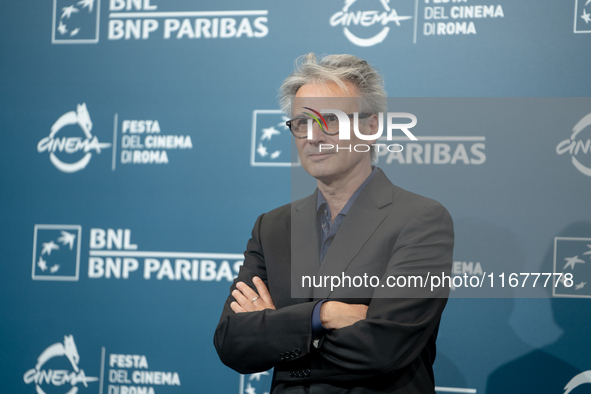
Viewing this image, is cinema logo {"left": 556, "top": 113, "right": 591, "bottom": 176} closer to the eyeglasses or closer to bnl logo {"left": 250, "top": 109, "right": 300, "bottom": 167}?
the eyeglasses

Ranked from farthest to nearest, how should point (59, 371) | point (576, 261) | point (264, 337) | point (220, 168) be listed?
point (59, 371)
point (220, 168)
point (576, 261)
point (264, 337)

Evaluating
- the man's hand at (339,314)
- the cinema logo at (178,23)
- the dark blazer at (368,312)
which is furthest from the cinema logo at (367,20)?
the man's hand at (339,314)

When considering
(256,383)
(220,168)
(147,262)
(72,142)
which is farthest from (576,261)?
(72,142)

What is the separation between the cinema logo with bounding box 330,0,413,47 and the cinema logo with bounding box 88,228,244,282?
1418 millimetres

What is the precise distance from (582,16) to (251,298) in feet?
7.41

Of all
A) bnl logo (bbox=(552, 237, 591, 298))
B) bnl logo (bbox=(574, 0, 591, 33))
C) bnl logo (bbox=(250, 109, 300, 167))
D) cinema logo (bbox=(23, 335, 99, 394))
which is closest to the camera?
bnl logo (bbox=(552, 237, 591, 298))

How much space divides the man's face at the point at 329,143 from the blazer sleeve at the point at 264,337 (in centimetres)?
51

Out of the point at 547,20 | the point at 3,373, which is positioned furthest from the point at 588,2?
the point at 3,373

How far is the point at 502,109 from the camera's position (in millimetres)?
2670

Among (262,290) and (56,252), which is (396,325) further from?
(56,252)

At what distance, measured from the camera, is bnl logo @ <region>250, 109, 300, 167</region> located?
305 centimetres

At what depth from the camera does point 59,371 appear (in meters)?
3.25

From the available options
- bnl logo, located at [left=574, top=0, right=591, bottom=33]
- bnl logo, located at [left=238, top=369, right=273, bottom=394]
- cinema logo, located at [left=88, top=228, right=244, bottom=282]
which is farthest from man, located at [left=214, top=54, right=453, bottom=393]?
bnl logo, located at [left=574, top=0, right=591, bottom=33]

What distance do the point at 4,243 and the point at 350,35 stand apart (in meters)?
2.49
